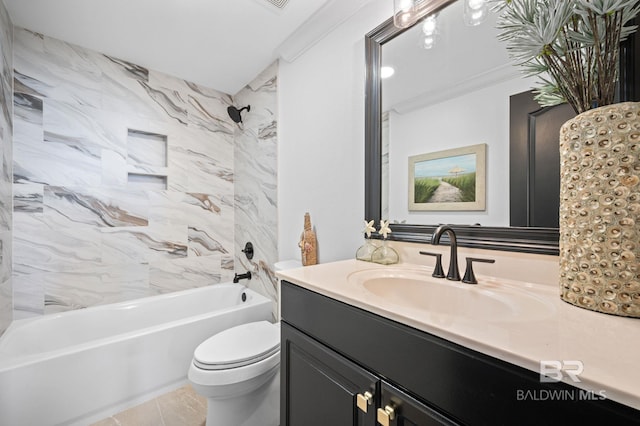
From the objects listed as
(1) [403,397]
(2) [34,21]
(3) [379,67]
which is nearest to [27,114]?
(2) [34,21]

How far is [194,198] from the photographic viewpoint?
2.47m

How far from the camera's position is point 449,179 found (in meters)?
1.04

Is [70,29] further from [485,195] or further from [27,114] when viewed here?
[485,195]

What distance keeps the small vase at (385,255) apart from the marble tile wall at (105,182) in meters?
1.59

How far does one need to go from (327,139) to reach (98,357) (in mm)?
1844

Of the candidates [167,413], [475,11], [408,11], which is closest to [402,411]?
[475,11]

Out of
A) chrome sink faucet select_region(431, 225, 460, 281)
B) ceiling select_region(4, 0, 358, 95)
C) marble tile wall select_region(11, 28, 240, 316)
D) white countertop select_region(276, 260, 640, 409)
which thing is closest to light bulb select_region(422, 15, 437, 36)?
ceiling select_region(4, 0, 358, 95)

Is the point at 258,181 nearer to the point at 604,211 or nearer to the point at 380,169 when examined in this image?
the point at 380,169

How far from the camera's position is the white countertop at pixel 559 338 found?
36 centimetres

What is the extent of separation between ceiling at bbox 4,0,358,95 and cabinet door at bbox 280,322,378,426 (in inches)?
66.0

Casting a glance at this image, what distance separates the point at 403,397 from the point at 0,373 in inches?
72.6

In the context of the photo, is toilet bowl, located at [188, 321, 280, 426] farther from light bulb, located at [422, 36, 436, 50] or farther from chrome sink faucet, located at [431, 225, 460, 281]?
light bulb, located at [422, 36, 436, 50]

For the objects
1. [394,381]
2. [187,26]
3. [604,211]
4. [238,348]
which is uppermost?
[187,26]

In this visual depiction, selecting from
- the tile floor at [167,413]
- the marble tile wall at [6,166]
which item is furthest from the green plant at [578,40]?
the marble tile wall at [6,166]
